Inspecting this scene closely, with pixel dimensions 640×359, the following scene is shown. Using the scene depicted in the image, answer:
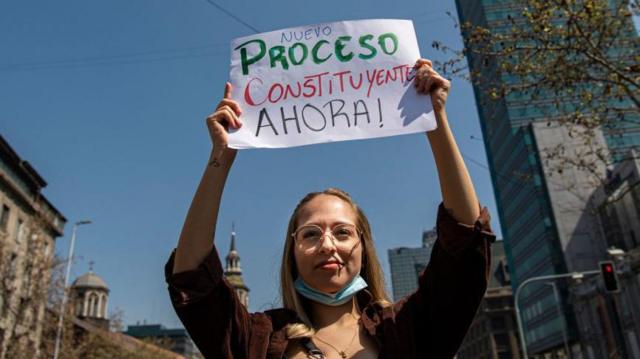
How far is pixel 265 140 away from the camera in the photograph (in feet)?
8.39

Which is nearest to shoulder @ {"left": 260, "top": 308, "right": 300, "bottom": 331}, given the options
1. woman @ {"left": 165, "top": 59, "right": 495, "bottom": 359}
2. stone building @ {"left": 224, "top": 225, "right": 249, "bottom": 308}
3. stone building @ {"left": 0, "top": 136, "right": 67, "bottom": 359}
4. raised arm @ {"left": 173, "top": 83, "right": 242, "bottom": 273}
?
woman @ {"left": 165, "top": 59, "right": 495, "bottom": 359}

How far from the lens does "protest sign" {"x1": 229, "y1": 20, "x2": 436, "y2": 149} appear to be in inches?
101

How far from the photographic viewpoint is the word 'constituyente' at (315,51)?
282cm

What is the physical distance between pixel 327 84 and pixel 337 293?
107cm

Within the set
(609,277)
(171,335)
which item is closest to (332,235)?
(609,277)

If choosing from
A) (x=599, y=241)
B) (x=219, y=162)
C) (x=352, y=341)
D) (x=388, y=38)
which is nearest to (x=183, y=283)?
(x=219, y=162)

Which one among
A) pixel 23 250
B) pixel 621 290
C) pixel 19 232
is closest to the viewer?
pixel 23 250

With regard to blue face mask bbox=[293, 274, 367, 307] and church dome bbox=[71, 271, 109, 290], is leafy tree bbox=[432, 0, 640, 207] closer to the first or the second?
blue face mask bbox=[293, 274, 367, 307]

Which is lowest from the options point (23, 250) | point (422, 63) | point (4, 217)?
point (422, 63)

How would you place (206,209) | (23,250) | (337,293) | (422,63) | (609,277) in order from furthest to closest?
(23,250)
(609,277)
(422,63)
(337,293)
(206,209)

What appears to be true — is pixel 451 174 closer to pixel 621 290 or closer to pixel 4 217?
pixel 4 217

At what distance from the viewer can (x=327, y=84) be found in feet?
9.04

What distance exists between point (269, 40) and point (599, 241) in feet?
214

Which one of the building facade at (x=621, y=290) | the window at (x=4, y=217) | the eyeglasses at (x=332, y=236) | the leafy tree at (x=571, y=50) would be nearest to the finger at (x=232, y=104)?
the eyeglasses at (x=332, y=236)
